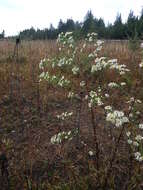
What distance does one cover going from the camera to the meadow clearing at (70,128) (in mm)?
4824

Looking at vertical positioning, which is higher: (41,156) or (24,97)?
(24,97)

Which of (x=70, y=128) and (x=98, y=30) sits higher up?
(x=98, y=30)

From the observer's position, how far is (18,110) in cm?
726

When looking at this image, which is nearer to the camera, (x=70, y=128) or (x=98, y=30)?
(x=70, y=128)

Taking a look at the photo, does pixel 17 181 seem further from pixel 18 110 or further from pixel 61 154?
pixel 18 110

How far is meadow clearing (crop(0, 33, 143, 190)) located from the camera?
4824 millimetres

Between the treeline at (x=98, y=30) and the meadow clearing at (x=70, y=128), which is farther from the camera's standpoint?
the treeline at (x=98, y=30)

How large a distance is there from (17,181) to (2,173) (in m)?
0.48

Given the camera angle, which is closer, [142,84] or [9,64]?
[142,84]

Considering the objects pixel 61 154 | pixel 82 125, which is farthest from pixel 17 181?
pixel 82 125

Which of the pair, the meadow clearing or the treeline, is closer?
the meadow clearing

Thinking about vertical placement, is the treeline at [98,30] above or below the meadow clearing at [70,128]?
above

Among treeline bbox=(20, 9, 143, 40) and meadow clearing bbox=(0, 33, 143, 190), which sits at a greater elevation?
treeline bbox=(20, 9, 143, 40)

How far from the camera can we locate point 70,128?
641 centimetres
